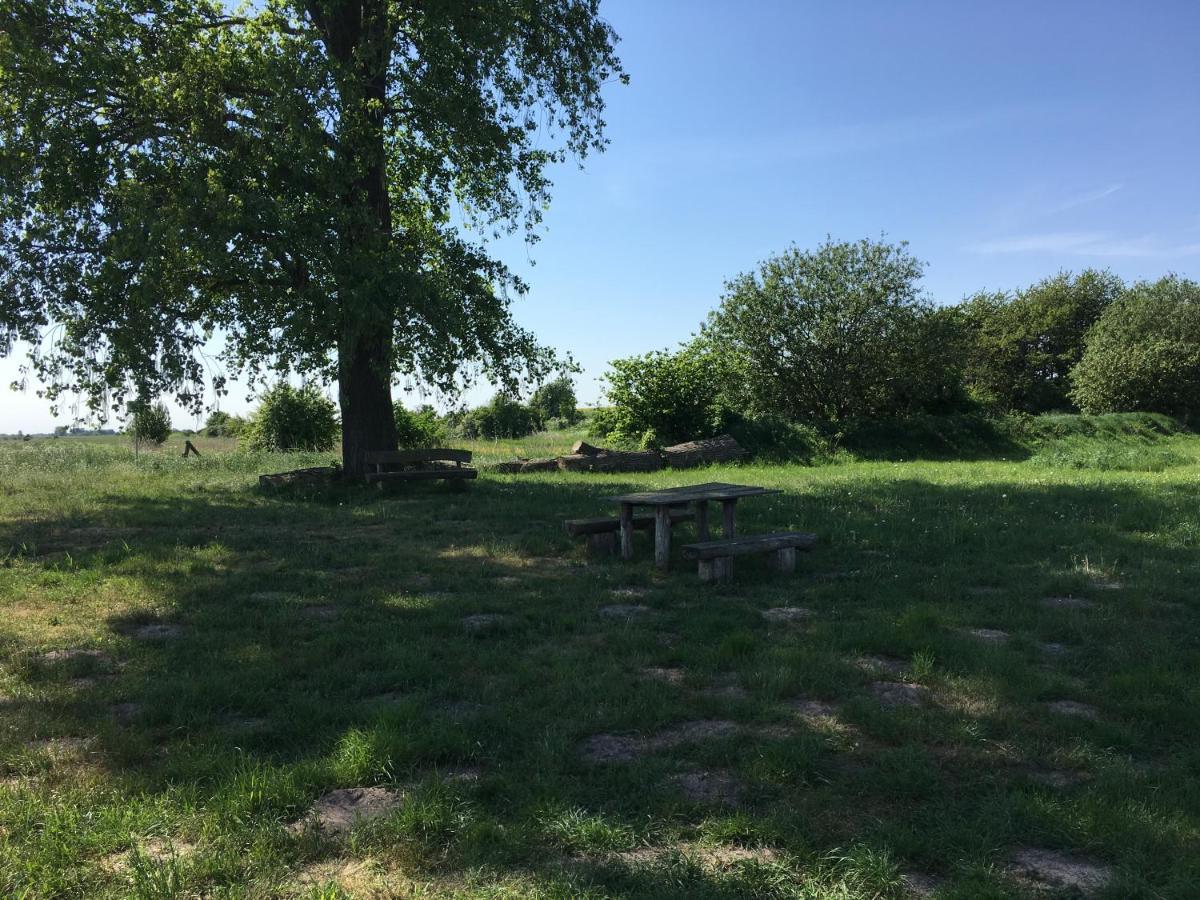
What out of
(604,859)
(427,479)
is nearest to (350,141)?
(427,479)

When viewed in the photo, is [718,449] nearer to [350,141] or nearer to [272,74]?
[350,141]

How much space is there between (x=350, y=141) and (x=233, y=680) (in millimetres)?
9725

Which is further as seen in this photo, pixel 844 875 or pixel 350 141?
pixel 350 141

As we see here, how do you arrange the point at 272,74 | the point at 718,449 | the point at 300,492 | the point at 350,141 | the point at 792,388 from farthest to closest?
the point at 792,388, the point at 718,449, the point at 300,492, the point at 350,141, the point at 272,74

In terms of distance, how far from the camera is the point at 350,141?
38.9 ft

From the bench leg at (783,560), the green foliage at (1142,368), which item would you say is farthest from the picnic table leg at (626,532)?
the green foliage at (1142,368)

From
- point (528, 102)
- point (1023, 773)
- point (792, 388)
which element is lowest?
point (1023, 773)

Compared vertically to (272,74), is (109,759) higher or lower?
lower

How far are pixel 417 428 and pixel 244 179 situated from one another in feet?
42.2

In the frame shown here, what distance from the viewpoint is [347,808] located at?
3092 mm

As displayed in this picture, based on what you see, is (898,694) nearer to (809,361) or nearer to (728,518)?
(728,518)

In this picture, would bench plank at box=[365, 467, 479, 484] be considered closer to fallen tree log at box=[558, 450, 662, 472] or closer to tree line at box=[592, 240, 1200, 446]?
fallen tree log at box=[558, 450, 662, 472]

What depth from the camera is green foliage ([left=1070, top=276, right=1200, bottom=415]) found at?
32.1 metres

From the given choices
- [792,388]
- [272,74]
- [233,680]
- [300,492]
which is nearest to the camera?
[233,680]
